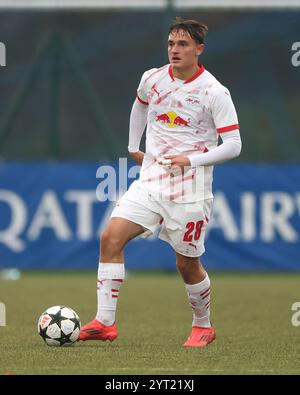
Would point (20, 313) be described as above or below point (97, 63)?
below

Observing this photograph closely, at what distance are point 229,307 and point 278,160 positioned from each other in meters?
6.05

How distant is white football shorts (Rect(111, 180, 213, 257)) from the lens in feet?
27.3

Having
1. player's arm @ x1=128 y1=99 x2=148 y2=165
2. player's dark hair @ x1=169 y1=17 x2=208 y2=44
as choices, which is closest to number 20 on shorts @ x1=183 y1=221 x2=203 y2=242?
player's arm @ x1=128 y1=99 x2=148 y2=165

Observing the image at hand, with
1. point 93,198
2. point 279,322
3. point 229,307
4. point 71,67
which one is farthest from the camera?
point 71,67

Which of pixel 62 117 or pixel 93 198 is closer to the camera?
pixel 93 198

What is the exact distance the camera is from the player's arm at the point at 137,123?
28.7ft

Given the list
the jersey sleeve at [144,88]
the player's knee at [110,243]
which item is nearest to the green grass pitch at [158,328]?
the player's knee at [110,243]

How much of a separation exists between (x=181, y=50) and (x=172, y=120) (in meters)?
0.51

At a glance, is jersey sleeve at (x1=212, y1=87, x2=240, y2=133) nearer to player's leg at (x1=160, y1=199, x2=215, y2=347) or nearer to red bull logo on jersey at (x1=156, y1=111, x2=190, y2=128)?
red bull logo on jersey at (x1=156, y1=111, x2=190, y2=128)

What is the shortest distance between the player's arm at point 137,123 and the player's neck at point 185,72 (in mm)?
417

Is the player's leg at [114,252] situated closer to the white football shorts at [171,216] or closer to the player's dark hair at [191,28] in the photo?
the white football shorts at [171,216]

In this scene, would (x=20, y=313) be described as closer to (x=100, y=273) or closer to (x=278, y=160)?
(x=100, y=273)
